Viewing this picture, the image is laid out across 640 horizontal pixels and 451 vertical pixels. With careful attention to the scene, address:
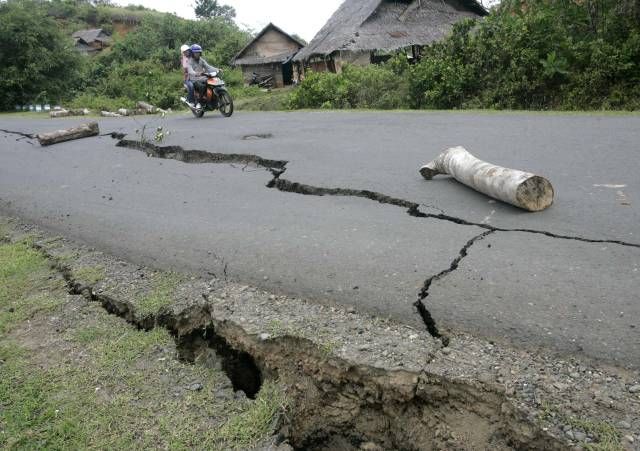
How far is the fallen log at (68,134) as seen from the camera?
1065cm

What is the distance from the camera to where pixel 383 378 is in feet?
8.02

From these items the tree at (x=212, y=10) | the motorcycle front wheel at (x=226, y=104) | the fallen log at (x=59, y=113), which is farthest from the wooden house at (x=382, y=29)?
the tree at (x=212, y=10)

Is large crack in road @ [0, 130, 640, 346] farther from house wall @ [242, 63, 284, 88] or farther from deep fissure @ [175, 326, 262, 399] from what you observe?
house wall @ [242, 63, 284, 88]

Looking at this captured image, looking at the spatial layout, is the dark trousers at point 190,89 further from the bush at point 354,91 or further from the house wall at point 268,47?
the house wall at point 268,47

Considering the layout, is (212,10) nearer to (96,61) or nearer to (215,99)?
(96,61)

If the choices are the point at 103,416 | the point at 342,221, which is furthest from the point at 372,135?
the point at 103,416

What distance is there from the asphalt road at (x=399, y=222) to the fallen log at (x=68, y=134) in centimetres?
242

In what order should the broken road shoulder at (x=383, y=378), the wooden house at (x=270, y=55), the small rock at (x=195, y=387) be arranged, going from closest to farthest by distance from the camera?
the broken road shoulder at (x=383, y=378) < the small rock at (x=195, y=387) < the wooden house at (x=270, y=55)

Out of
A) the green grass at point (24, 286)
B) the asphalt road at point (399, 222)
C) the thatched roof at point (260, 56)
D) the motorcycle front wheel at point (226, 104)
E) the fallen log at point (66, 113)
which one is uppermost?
the thatched roof at point (260, 56)

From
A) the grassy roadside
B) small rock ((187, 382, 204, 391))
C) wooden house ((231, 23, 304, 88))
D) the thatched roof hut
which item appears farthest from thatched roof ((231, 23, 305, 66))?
small rock ((187, 382, 204, 391))

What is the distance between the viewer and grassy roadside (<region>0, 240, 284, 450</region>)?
231 centimetres

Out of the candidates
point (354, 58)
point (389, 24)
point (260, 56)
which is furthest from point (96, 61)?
point (389, 24)

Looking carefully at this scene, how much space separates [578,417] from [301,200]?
357cm

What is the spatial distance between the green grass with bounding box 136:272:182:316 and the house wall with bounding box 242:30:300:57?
35.7 metres
